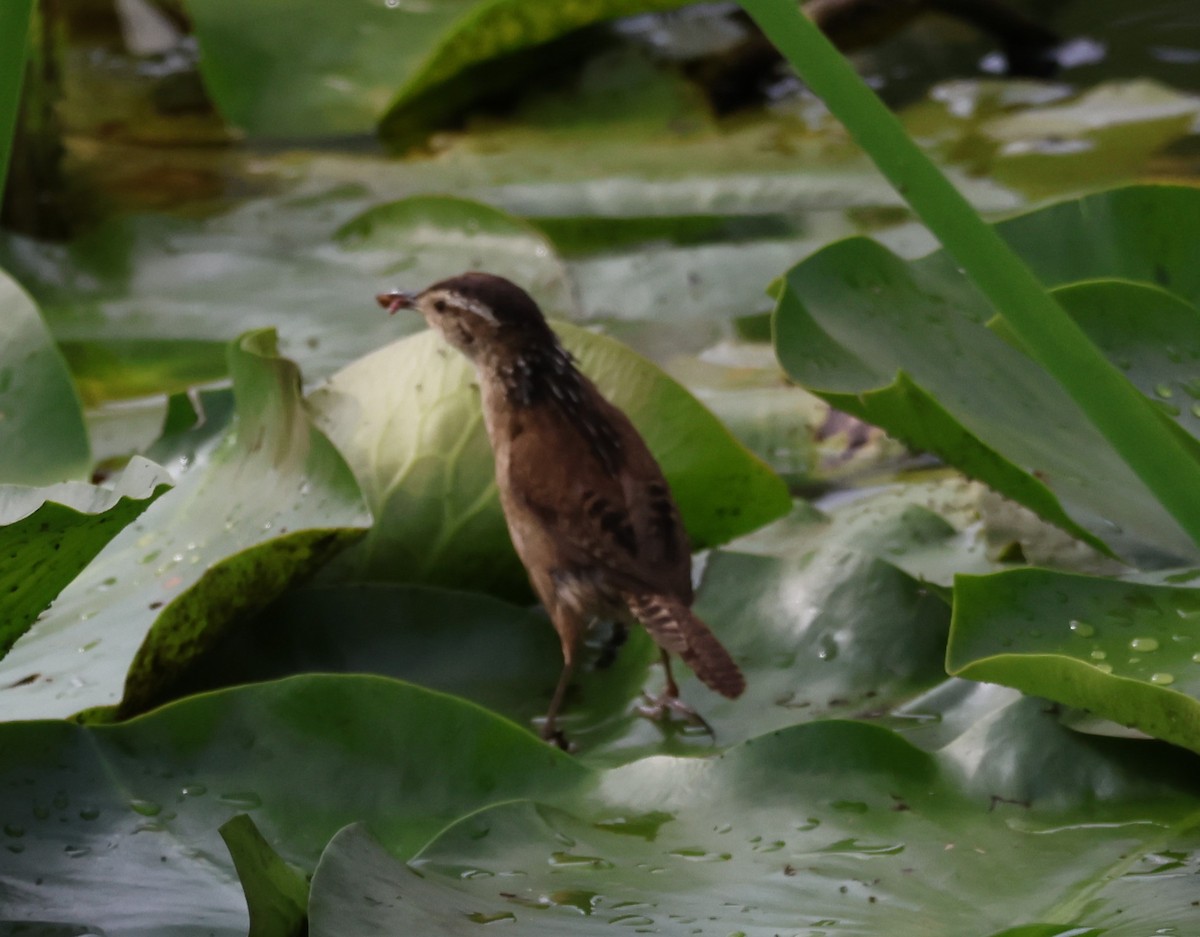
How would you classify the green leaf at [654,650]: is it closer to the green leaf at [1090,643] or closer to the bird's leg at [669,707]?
the bird's leg at [669,707]

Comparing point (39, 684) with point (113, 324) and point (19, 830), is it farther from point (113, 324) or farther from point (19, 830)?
point (113, 324)

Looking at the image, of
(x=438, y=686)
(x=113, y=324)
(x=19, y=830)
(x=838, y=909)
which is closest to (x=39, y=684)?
(x=19, y=830)

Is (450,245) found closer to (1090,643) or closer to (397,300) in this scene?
A: (397,300)

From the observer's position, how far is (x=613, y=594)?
4.04ft

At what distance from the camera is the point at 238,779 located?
3.21 feet

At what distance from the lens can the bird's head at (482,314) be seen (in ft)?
4.60

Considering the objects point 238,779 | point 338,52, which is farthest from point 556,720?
point 338,52

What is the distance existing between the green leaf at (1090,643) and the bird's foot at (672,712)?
27cm

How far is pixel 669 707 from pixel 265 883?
0.44m

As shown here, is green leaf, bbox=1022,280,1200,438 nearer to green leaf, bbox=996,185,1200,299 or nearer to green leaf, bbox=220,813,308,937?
green leaf, bbox=996,185,1200,299

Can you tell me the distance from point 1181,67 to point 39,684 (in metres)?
2.40

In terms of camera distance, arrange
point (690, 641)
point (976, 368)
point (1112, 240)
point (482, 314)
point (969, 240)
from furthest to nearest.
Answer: point (482, 314)
point (1112, 240)
point (976, 368)
point (690, 641)
point (969, 240)

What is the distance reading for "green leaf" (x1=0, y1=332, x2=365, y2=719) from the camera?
1.07 m

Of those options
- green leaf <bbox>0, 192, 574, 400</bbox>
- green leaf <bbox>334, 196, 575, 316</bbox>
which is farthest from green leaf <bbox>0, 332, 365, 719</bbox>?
green leaf <bbox>334, 196, 575, 316</bbox>
